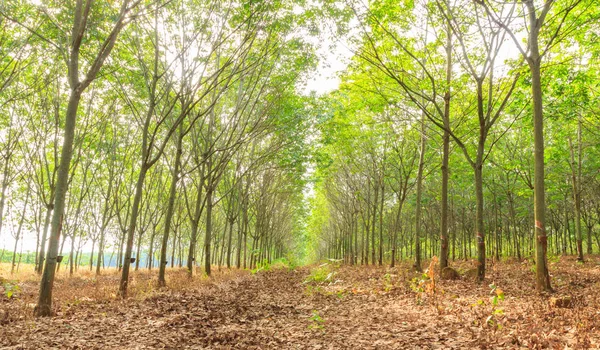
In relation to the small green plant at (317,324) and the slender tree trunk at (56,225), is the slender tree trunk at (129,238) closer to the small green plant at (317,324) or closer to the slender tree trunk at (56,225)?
the slender tree trunk at (56,225)

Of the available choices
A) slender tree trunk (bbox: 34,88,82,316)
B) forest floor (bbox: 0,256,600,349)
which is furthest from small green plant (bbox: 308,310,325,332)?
slender tree trunk (bbox: 34,88,82,316)

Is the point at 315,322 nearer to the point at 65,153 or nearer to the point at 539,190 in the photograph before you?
the point at 539,190

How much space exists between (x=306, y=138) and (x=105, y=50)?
1344 cm

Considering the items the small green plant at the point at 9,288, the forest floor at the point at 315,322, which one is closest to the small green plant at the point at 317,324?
the forest floor at the point at 315,322

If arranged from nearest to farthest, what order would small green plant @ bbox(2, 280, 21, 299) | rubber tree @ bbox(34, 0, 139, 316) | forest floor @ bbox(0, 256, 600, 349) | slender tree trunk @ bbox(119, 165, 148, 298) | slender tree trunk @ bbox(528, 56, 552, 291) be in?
forest floor @ bbox(0, 256, 600, 349) < small green plant @ bbox(2, 280, 21, 299) < rubber tree @ bbox(34, 0, 139, 316) < slender tree trunk @ bbox(528, 56, 552, 291) < slender tree trunk @ bbox(119, 165, 148, 298)

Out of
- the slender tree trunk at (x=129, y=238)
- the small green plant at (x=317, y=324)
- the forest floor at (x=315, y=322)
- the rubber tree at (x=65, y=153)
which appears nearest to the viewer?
the forest floor at (x=315, y=322)

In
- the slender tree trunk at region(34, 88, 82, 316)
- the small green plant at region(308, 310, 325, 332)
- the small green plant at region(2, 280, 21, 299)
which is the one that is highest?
the slender tree trunk at region(34, 88, 82, 316)

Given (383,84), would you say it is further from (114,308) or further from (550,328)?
(114,308)

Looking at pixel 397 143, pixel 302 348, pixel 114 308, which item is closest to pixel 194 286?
pixel 114 308

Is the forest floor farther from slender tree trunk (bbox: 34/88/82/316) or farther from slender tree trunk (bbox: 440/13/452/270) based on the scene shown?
slender tree trunk (bbox: 440/13/452/270)

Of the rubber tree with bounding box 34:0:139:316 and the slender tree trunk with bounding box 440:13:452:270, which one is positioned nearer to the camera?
the rubber tree with bounding box 34:0:139:316

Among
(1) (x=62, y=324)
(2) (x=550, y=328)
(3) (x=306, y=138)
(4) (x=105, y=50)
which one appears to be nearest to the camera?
(2) (x=550, y=328)

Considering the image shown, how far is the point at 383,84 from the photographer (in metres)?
15.1

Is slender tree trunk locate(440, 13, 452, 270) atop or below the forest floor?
atop
